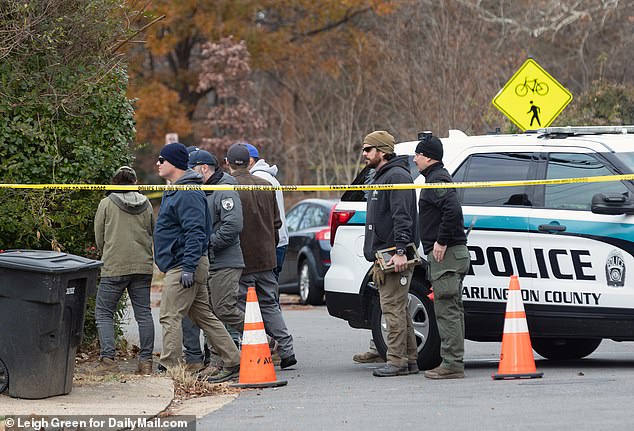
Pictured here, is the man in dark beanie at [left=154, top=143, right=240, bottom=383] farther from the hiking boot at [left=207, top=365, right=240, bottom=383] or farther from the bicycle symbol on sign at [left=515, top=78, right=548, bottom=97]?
the bicycle symbol on sign at [left=515, top=78, right=548, bottom=97]

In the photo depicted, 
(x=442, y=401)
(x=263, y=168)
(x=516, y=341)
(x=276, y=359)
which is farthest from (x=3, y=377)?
(x=263, y=168)

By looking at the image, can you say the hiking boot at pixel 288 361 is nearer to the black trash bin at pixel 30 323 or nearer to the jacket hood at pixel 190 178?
the jacket hood at pixel 190 178

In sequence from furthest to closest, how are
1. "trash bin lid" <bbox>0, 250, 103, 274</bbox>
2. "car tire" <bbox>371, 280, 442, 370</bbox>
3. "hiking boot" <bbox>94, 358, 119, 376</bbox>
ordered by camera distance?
"car tire" <bbox>371, 280, 442, 370</bbox> < "hiking boot" <bbox>94, 358, 119, 376</bbox> < "trash bin lid" <bbox>0, 250, 103, 274</bbox>

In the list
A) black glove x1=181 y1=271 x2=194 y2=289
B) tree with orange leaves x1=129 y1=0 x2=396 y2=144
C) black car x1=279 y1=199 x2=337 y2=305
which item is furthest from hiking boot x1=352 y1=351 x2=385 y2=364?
tree with orange leaves x1=129 y1=0 x2=396 y2=144

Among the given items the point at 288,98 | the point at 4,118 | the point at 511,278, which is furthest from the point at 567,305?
the point at 288,98

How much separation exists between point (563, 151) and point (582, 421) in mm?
3151

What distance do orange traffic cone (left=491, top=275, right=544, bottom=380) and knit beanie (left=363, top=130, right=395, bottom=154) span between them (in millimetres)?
1559

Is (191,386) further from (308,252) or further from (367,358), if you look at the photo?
(308,252)

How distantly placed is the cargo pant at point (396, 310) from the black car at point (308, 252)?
7.26m

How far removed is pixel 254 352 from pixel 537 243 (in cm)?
246

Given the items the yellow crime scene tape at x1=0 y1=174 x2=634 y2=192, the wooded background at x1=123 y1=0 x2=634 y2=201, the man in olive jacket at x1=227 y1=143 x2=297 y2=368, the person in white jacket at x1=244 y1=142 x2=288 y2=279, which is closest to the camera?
the yellow crime scene tape at x1=0 y1=174 x2=634 y2=192

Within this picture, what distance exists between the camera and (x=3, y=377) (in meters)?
8.48

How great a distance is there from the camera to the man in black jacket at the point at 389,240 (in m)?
9.80

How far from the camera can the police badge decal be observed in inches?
369
